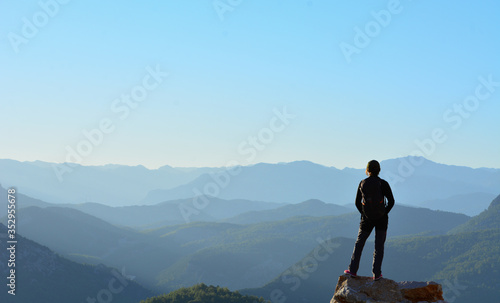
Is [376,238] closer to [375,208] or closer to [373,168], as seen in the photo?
[375,208]

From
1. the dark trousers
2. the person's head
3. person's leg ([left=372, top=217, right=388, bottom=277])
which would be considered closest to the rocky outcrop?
person's leg ([left=372, top=217, right=388, bottom=277])

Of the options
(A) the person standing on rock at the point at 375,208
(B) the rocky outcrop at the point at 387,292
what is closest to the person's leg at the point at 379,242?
(A) the person standing on rock at the point at 375,208

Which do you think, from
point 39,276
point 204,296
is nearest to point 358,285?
point 204,296

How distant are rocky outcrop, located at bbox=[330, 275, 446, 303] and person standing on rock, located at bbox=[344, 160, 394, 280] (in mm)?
508

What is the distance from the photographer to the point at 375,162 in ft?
55.9

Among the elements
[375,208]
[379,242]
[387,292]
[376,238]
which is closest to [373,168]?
[375,208]

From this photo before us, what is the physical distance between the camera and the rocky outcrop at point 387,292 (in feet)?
52.4

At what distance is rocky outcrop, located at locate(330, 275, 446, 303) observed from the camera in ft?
52.4

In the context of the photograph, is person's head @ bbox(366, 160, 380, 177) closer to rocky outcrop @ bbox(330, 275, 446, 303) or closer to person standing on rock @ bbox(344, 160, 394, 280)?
person standing on rock @ bbox(344, 160, 394, 280)

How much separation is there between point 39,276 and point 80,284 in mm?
16585

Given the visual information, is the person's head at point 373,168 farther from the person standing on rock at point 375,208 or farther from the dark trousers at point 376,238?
the dark trousers at point 376,238

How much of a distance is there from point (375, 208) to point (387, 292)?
10.5ft

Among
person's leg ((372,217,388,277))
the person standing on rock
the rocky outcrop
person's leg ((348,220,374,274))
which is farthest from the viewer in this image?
person's leg ((348,220,374,274))

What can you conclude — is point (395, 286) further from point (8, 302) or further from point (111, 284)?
point (111, 284)
